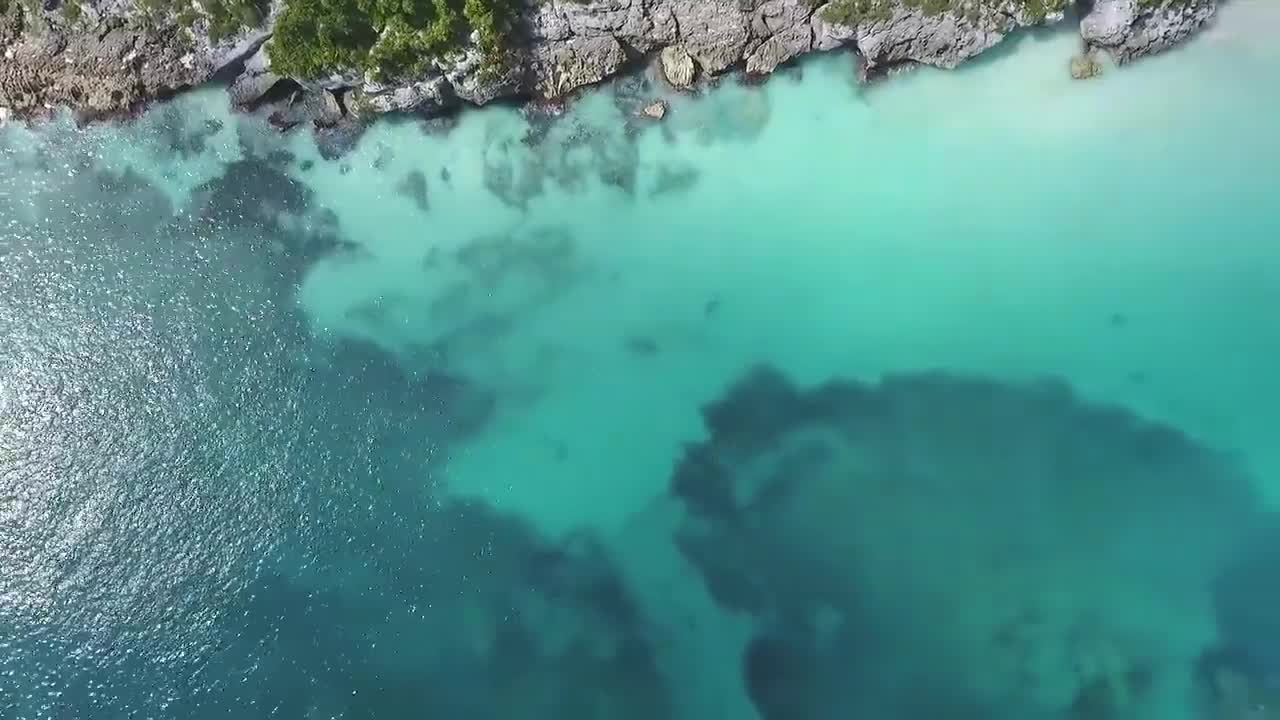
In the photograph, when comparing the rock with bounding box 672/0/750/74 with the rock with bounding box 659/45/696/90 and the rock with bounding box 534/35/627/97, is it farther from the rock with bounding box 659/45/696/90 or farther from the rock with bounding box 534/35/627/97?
the rock with bounding box 534/35/627/97

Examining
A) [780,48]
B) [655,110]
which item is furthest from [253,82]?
[780,48]

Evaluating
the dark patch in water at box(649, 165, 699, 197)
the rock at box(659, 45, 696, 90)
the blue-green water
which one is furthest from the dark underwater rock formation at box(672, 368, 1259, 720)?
the rock at box(659, 45, 696, 90)

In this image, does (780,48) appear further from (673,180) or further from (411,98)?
(411,98)

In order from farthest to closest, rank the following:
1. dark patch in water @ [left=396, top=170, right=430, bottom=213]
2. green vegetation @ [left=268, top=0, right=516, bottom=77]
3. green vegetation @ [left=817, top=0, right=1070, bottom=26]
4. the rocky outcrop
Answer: dark patch in water @ [left=396, top=170, right=430, bottom=213]
the rocky outcrop
green vegetation @ [left=817, top=0, right=1070, bottom=26]
green vegetation @ [left=268, top=0, right=516, bottom=77]

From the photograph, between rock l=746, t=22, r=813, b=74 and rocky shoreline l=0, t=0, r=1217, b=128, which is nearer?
rocky shoreline l=0, t=0, r=1217, b=128

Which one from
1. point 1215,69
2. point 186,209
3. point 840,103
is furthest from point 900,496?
point 186,209

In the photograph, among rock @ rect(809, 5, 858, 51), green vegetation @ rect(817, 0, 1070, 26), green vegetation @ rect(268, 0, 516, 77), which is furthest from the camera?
rock @ rect(809, 5, 858, 51)

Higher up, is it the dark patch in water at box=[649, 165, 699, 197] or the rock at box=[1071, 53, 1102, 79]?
the rock at box=[1071, 53, 1102, 79]

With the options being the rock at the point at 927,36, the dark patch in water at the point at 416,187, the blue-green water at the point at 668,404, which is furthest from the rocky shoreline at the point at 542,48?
the dark patch in water at the point at 416,187
